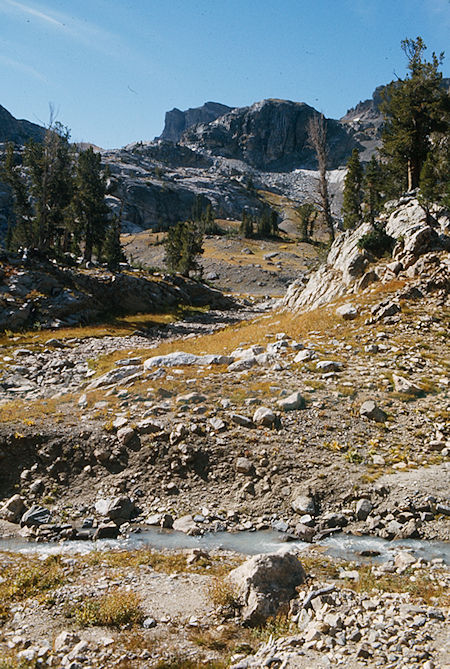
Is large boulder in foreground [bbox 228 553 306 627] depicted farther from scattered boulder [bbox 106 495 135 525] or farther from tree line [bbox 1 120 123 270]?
tree line [bbox 1 120 123 270]

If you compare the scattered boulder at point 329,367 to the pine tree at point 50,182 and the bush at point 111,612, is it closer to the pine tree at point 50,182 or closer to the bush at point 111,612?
the bush at point 111,612

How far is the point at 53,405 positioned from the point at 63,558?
9.45 metres

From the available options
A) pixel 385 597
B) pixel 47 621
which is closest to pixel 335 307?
pixel 385 597

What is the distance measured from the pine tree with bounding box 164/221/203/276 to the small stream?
67.2 m

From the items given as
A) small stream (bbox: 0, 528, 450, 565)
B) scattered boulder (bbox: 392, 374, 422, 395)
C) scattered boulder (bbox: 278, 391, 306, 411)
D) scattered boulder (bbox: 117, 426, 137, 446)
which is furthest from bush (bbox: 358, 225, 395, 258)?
small stream (bbox: 0, 528, 450, 565)

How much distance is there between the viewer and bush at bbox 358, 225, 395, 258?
32688mm

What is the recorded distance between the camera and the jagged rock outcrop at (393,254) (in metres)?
28.5

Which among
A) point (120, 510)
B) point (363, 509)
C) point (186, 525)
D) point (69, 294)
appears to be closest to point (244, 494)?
point (186, 525)

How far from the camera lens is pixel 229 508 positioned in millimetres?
12320

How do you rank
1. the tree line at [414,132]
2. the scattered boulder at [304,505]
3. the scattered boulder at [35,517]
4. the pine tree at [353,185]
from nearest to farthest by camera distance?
the scattered boulder at [304,505]
the scattered boulder at [35,517]
the tree line at [414,132]
the pine tree at [353,185]

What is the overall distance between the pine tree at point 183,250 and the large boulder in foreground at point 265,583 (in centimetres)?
6993

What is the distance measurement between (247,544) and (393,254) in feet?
87.0

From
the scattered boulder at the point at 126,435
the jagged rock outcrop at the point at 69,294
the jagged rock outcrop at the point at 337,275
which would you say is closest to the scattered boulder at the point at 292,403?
the scattered boulder at the point at 126,435

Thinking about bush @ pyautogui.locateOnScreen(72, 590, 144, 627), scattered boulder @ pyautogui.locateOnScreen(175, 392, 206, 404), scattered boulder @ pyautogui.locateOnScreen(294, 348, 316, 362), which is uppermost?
scattered boulder @ pyautogui.locateOnScreen(294, 348, 316, 362)
